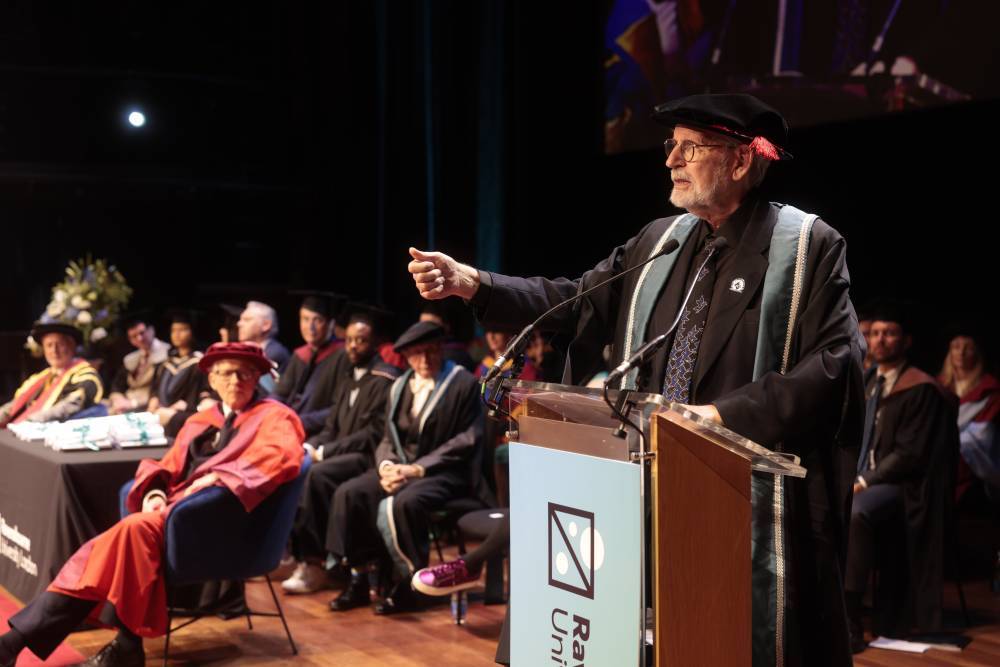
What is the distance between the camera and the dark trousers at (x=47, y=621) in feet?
12.6

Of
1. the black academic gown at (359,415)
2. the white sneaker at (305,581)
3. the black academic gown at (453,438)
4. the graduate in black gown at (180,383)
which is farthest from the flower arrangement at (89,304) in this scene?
the black academic gown at (453,438)

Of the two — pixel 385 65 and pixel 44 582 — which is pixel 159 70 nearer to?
pixel 385 65

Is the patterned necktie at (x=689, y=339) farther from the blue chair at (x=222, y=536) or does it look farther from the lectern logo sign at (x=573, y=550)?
the blue chair at (x=222, y=536)

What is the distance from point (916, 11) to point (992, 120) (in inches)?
24.9

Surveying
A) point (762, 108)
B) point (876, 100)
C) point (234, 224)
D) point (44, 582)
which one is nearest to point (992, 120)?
point (876, 100)

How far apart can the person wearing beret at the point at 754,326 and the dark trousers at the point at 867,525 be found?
2.53m

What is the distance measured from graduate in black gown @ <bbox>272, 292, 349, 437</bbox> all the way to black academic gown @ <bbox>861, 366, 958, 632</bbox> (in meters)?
3.09

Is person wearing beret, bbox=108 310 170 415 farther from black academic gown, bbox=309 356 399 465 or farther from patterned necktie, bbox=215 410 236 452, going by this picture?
patterned necktie, bbox=215 410 236 452

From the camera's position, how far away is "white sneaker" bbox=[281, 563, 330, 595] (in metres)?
5.45

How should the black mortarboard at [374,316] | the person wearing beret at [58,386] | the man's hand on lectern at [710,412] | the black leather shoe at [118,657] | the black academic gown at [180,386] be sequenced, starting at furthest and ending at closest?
1. the black academic gown at [180,386]
2. the black mortarboard at [374,316]
3. the person wearing beret at [58,386]
4. the black leather shoe at [118,657]
5. the man's hand on lectern at [710,412]

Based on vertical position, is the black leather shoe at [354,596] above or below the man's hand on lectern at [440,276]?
below

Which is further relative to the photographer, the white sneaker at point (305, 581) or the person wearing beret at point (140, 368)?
the person wearing beret at point (140, 368)

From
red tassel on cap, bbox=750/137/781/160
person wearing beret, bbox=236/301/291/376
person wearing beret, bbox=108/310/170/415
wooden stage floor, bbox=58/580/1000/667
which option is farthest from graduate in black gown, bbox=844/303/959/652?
person wearing beret, bbox=108/310/170/415

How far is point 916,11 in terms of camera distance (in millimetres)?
5375
